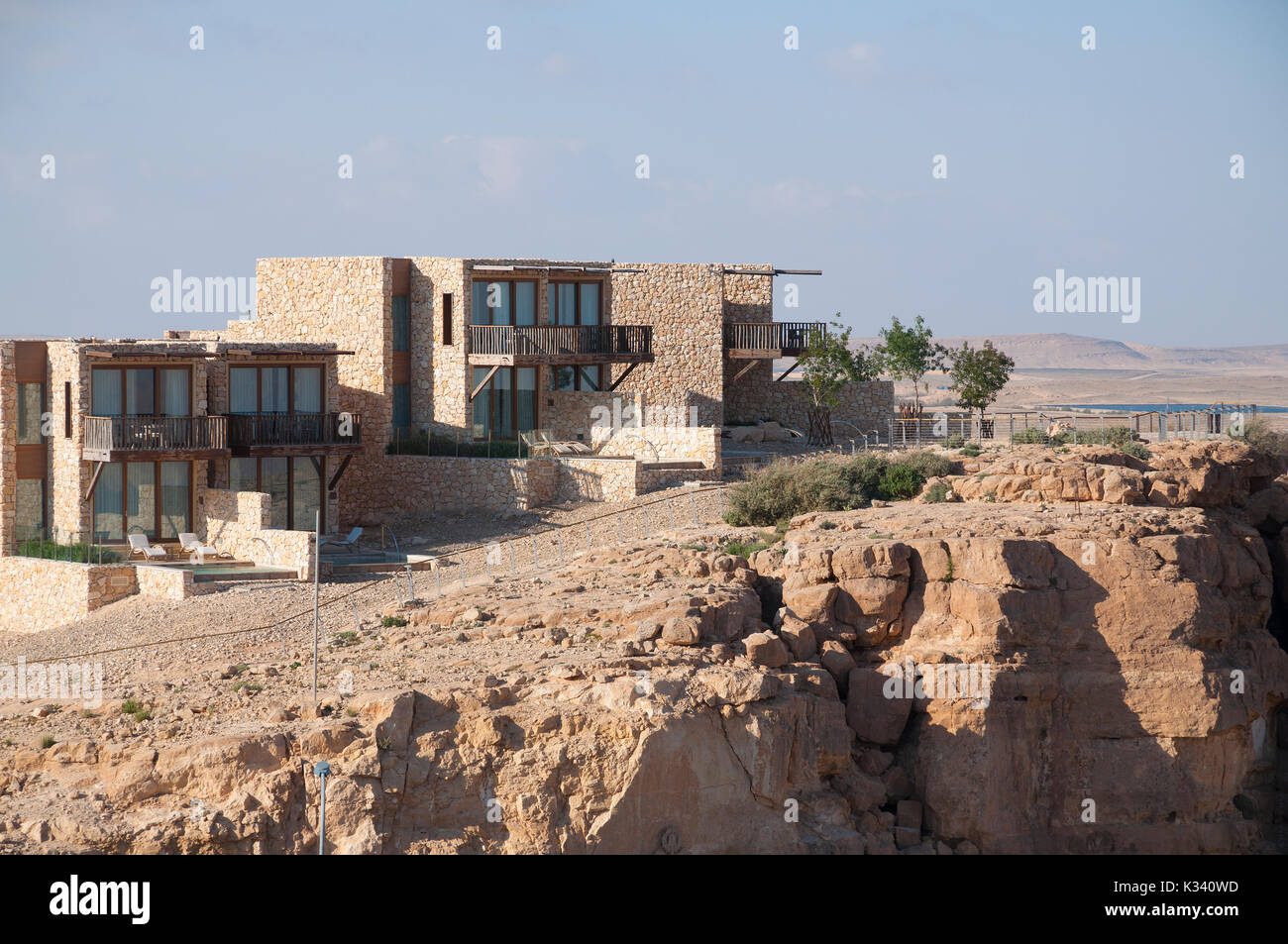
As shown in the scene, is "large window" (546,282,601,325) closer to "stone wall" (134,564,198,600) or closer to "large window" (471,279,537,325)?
"large window" (471,279,537,325)

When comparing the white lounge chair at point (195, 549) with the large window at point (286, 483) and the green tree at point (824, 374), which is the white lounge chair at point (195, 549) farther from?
the green tree at point (824, 374)

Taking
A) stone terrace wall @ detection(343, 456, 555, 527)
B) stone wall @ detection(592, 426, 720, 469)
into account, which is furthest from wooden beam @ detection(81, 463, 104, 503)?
stone wall @ detection(592, 426, 720, 469)

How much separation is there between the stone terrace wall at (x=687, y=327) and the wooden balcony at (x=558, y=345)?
276cm

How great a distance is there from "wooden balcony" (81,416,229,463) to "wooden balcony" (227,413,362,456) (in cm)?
84

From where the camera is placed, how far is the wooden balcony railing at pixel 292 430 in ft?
110

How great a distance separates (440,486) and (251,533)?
718 centimetres

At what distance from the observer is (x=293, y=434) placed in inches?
1350

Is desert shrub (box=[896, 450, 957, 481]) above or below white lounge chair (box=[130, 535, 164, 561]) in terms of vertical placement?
above

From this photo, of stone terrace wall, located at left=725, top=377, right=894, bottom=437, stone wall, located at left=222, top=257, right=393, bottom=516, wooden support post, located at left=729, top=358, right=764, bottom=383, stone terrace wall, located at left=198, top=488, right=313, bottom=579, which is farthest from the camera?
wooden support post, located at left=729, top=358, right=764, bottom=383

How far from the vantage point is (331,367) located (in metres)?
36.1

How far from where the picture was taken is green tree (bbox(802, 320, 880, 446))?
45.8 meters

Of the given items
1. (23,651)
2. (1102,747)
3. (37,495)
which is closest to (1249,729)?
(1102,747)

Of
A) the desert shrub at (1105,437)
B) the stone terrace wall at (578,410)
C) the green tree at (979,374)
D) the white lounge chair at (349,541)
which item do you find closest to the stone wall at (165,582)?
the white lounge chair at (349,541)

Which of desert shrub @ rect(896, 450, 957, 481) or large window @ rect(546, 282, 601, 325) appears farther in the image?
large window @ rect(546, 282, 601, 325)
